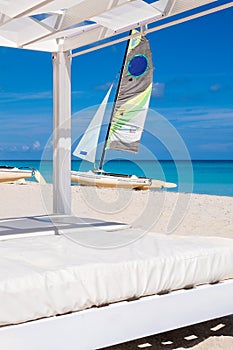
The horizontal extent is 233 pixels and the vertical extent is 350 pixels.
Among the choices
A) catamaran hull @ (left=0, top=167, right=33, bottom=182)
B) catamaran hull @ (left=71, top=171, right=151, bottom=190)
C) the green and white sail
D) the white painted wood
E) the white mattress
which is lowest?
the white painted wood

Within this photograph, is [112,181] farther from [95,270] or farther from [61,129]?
[95,270]

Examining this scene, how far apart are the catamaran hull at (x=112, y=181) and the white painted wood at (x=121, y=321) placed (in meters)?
10.7

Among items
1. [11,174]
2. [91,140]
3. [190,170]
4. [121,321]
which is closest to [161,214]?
[91,140]

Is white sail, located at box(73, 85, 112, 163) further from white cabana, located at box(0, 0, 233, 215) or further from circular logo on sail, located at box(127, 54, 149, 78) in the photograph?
white cabana, located at box(0, 0, 233, 215)

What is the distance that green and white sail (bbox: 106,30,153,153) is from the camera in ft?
33.4

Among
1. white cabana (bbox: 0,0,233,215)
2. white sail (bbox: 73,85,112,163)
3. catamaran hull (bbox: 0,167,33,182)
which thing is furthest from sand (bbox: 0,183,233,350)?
catamaran hull (bbox: 0,167,33,182)

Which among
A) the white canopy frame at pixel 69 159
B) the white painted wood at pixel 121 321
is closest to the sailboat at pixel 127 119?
the white canopy frame at pixel 69 159

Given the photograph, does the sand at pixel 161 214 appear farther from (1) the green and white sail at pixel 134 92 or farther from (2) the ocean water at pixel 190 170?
(2) the ocean water at pixel 190 170

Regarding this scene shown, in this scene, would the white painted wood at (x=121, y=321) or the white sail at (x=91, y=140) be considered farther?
the white sail at (x=91, y=140)

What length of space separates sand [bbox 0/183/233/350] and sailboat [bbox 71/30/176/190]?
3.35 feet

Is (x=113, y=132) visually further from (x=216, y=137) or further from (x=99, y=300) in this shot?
(x=216, y=137)

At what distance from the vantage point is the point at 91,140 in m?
12.7

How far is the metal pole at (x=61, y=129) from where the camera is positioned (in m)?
4.18

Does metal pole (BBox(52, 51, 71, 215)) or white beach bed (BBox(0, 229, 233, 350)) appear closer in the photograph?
white beach bed (BBox(0, 229, 233, 350))
